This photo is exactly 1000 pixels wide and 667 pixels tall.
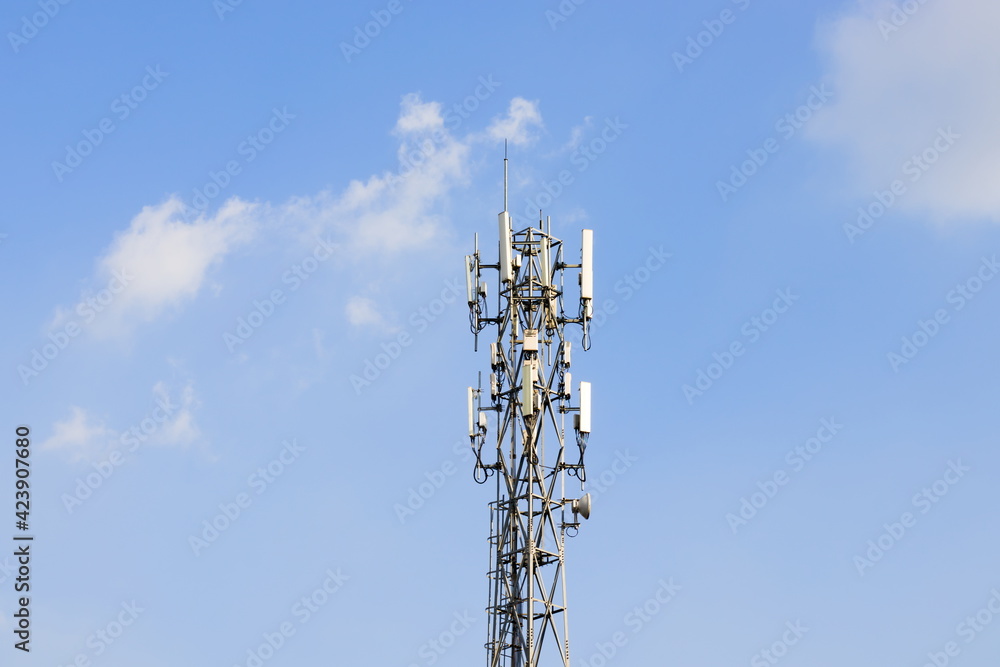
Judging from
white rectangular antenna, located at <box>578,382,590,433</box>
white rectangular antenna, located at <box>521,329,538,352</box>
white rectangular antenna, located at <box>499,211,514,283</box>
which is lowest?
white rectangular antenna, located at <box>578,382,590,433</box>

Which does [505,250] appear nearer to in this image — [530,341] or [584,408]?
Answer: [530,341]

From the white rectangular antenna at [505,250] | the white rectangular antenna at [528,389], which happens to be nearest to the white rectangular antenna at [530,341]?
the white rectangular antenna at [528,389]

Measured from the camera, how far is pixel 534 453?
57.8 meters

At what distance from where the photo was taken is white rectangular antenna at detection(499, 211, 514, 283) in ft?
195

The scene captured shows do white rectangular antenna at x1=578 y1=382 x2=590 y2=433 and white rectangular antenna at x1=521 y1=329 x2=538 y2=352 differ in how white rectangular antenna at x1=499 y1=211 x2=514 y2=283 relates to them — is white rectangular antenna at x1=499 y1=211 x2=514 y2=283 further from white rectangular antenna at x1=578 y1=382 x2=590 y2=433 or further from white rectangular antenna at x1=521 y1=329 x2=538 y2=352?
white rectangular antenna at x1=578 y1=382 x2=590 y2=433

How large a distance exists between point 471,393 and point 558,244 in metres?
5.59

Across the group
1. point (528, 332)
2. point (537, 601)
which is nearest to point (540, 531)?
point (537, 601)

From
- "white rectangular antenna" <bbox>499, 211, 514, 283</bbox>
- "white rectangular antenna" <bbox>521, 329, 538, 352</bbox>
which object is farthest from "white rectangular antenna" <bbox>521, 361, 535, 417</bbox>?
"white rectangular antenna" <bbox>499, 211, 514, 283</bbox>

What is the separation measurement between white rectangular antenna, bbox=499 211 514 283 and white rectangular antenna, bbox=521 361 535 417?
10.1 ft

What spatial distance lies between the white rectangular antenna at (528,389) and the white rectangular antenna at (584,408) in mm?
1491

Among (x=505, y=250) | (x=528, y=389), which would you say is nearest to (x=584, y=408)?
(x=528, y=389)

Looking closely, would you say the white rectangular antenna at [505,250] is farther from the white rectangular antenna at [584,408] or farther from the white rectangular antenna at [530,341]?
the white rectangular antenna at [584,408]

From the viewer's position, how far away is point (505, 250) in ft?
196

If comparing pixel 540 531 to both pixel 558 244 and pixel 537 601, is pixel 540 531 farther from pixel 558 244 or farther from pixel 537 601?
pixel 558 244
